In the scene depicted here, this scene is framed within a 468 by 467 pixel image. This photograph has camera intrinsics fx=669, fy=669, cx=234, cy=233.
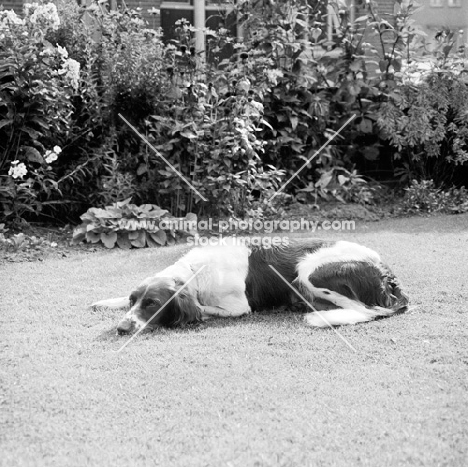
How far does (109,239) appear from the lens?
6.61 meters

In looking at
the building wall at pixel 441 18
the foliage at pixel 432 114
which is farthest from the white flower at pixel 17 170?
the building wall at pixel 441 18

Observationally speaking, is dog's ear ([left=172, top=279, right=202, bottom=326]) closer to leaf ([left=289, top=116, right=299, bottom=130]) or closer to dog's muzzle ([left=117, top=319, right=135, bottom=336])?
dog's muzzle ([left=117, top=319, right=135, bottom=336])

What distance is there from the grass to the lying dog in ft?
0.34

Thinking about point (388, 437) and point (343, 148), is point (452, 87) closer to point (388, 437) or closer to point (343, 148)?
point (343, 148)

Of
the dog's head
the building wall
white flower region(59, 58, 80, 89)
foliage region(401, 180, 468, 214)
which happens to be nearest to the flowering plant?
white flower region(59, 58, 80, 89)

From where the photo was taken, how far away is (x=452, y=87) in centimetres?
893

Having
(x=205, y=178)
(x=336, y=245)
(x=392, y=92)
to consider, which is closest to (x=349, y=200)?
(x=392, y=92)

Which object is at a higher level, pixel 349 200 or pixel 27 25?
pixel 27 25

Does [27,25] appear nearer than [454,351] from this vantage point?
No

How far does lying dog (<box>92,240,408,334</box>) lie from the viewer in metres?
4.12

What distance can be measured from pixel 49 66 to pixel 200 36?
403 centimetres

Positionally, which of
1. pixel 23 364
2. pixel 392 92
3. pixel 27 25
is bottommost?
pixel 23 364

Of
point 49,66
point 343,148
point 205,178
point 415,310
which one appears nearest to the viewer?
point 415,310

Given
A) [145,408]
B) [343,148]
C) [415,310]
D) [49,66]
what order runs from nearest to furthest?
[145,408], [415,310], [49,66], [343,148]
